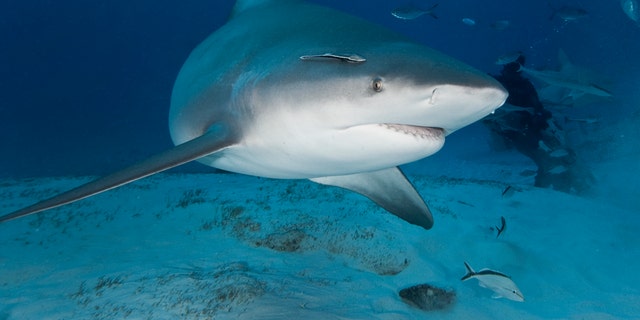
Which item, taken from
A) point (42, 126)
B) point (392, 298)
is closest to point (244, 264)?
point (392, 298)

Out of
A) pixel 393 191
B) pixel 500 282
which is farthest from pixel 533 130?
pixel 393 191

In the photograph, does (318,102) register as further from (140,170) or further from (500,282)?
(500,282)

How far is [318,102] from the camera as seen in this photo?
1.95m

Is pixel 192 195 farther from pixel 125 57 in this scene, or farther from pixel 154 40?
pixel 125 57

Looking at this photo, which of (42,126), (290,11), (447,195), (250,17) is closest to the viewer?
(290,11)

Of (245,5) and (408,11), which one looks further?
(408,11)

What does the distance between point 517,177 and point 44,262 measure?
13.9 metres

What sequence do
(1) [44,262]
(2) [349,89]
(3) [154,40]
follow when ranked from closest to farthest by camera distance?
(2) [349,89]
(1) [44,262]
(3) [154,40]

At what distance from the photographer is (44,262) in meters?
4.56

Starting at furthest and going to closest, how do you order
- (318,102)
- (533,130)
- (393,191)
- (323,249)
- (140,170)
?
(533,130), (323,249), (393,191), (140,170), (318,102)

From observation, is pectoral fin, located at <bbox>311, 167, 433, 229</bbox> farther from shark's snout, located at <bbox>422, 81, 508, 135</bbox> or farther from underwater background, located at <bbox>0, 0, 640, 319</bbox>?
shark's snout, located at <bbox>422, 81, 508, 135</bbox>

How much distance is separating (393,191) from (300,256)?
1541mm

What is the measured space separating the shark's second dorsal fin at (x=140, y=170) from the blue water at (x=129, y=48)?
1414 inches

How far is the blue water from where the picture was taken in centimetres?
3919
